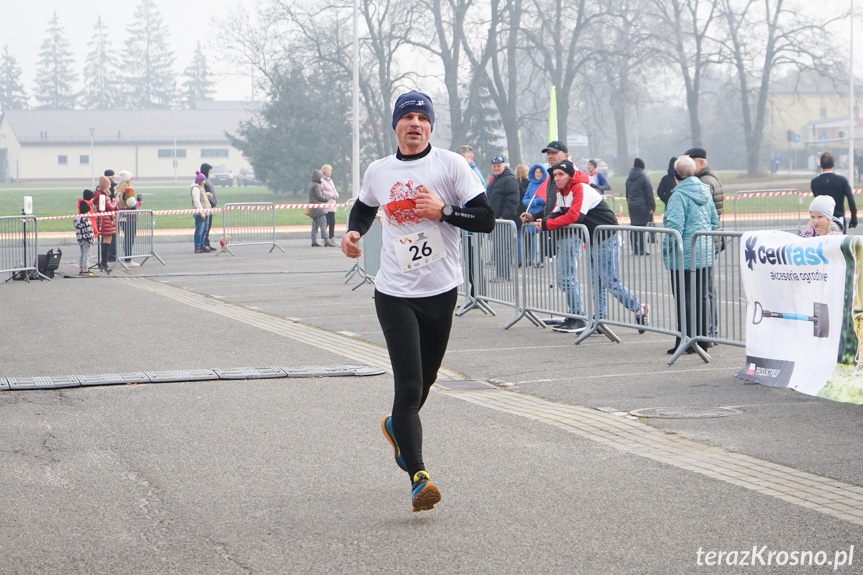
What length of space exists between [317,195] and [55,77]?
462 ft

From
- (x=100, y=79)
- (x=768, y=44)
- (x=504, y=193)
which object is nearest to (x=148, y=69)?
(x=100, y=79)

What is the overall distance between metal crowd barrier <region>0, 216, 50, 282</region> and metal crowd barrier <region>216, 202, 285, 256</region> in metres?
5.96

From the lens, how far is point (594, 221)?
11766 millimetres

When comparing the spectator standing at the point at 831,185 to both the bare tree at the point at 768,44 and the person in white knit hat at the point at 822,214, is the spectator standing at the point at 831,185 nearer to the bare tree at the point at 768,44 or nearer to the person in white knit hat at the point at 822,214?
the person in white knit hat at the point at 822,214

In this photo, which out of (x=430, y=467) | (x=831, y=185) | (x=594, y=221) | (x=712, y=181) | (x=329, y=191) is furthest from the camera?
(x=329, y=191)

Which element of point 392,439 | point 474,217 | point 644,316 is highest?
point 474,217

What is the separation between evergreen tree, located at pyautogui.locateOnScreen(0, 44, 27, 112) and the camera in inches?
5910

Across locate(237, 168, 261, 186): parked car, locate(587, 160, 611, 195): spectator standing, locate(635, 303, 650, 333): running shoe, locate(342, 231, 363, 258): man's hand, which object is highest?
locate(237, 168, 261, 186): parked car

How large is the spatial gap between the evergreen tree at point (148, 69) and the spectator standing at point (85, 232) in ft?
469

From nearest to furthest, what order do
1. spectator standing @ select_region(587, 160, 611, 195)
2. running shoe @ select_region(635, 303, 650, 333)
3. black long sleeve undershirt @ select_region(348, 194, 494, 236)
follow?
black long sleeve undershirt @ select_region(348, 194, 494, 236) → running shoe @ select_region(635, 303, 650, 333) → spectator standing @ select_region(587, 160, 611, 195)

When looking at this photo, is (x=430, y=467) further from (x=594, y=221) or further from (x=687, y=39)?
(x=687, y=39)

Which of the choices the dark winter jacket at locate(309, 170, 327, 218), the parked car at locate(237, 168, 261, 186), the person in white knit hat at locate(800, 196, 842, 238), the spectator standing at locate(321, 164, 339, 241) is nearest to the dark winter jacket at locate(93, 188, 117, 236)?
the dark winter jacket at locate(309, 170, 327, 218)

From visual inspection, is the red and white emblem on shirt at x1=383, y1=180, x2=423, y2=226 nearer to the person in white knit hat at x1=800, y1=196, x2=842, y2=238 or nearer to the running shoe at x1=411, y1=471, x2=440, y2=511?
the running shoe at x1=411, y1=471, x2=440, y2=511

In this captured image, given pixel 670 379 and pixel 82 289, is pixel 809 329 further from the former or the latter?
pixel 82 289
